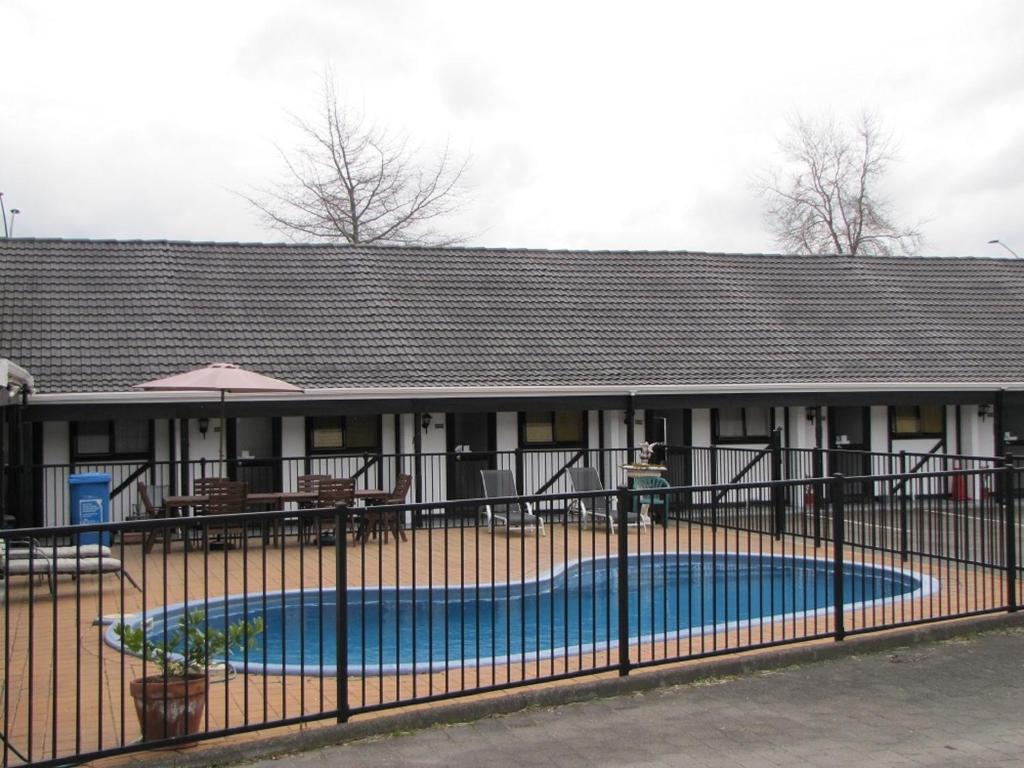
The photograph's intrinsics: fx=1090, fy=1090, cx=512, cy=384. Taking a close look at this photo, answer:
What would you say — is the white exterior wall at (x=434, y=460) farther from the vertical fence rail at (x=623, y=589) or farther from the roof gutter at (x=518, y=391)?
the vertical fence rail at (x=623, y=589)

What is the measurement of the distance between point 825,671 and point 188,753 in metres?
4.47

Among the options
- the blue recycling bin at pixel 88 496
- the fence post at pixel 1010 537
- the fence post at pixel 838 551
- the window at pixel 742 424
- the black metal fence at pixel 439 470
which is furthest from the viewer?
the window at pixel 742 424

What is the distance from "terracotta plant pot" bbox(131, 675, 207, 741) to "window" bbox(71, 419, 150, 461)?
12.3 meters

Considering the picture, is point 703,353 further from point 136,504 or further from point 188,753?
point 188,753

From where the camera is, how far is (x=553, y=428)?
792 inches

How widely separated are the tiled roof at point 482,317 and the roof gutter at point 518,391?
0.19m

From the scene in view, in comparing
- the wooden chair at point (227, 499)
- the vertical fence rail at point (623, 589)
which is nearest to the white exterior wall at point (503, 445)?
the wooden chair at point (227, 499)

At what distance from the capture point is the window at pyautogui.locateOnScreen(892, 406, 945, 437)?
72.3 feet

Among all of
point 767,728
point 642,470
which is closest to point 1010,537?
point 767,728

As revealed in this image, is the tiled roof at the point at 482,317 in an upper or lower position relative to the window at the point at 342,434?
upper

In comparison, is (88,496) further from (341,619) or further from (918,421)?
(918,421)

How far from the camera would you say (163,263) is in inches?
832

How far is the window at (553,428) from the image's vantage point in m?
20.0

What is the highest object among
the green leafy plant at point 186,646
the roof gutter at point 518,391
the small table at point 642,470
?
the roof gutter at point 518,391
